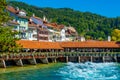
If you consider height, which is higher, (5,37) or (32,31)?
(32,31)

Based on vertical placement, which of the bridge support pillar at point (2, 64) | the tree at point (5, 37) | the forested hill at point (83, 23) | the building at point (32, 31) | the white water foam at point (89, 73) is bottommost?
the white water foam at point (89, 73)

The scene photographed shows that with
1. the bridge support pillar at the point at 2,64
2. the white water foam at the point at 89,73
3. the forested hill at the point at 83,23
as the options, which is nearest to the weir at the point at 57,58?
the bridge support pillar at the point at 2,64

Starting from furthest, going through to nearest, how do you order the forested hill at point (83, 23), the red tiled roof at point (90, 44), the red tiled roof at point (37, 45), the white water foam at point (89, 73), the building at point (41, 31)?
1. the forested hill at point (83, 23)
2. the building at point (41, 31)
3. the red tiled roof at point (90, 44)
4. the red tiled roof at point (37, 45)
5. the white water foam at point (89, 73)

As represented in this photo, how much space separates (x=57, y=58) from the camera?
2771 inches

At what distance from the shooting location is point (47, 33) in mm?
99625

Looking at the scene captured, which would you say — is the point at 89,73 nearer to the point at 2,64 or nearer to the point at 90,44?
the point at 2,64

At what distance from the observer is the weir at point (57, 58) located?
57375 millimetres

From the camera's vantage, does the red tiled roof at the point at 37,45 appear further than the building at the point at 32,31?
No

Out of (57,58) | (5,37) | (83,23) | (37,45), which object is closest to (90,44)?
(57,58)

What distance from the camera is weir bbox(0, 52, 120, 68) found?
57375mm

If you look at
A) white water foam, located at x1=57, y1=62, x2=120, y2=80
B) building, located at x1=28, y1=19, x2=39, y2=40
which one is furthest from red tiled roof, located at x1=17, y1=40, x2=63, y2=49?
white water foam, located at x1=57, y1=62, x2=120, y2=80

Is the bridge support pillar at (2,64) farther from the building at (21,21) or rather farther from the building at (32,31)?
the building at (32,31)

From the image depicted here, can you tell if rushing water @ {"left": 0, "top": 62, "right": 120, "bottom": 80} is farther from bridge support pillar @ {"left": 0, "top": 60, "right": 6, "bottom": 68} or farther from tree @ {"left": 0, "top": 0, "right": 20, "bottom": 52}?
tree @ {"left": 0, "top": 0, "right": 20, "bottom": 52}

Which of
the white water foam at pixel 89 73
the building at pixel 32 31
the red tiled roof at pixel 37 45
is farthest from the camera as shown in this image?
the building at pixel 32 31
